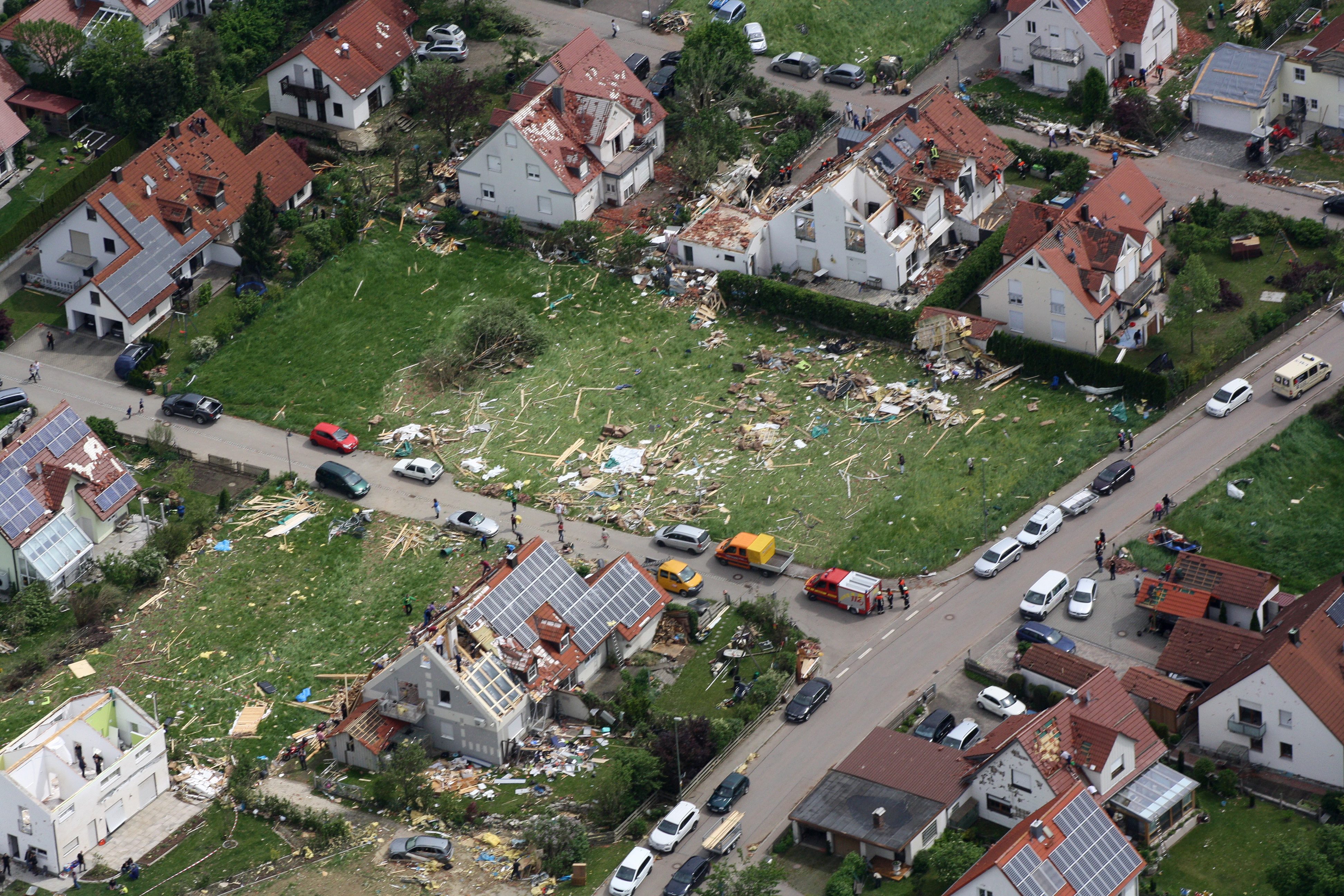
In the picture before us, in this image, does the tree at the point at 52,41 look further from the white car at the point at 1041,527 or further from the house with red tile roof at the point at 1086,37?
the white car at the point at 1041,527

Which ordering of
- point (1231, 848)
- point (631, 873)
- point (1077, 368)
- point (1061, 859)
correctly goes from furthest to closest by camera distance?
1. point (1077, 368)
2. point (1231, 848)
3. point (631, 873)
4. point (1061, 859)

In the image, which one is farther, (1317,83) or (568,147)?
(1317,83)

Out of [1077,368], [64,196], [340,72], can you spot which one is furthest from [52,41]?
[1077,368]

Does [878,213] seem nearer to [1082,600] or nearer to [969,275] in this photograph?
[969,275]

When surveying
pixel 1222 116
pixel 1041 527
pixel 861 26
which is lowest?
pixel 1222 116

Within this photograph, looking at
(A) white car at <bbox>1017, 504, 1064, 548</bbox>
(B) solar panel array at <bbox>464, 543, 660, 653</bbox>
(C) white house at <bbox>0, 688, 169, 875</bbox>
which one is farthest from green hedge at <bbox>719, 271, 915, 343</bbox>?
(C) white house at <bbox>0, 688, 169, 875</bbox>

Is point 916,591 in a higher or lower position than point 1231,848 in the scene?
higher

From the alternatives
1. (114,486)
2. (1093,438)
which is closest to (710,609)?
(1093,438)

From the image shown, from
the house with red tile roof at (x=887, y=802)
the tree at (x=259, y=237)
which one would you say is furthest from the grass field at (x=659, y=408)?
the house with red tile roof at (x=887, y=802)
